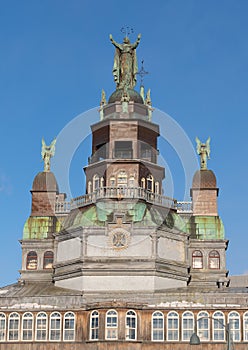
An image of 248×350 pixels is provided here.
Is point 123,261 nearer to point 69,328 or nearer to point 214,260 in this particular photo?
point 69,328

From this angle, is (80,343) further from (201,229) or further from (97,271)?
(201,229)

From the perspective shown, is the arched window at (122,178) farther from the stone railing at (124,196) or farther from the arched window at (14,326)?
the arched window at (14,326)

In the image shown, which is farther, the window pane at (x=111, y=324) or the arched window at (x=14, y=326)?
the arched window at (x=14, y=326)

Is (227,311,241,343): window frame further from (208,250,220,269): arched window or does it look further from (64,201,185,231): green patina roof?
(64,201,185,231): green patina roof

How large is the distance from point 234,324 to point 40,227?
104ft

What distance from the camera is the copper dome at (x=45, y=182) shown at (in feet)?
335

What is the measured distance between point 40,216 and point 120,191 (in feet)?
44.4

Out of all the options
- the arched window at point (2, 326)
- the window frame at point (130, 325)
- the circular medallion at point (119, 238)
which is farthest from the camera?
the circular medallion at point (119, 238)

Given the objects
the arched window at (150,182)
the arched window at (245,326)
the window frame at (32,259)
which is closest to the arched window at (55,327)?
the window frame at (32,259)

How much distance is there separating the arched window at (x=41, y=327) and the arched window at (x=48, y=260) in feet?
45.6

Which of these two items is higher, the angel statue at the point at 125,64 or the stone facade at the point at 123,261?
the angel statue at the point at 125,64

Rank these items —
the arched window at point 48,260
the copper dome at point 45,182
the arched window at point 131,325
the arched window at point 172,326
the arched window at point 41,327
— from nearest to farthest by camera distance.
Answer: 1. the arched window at point 131,325
2. the arched window at point 172,326
3. the arched window at point 41,327
4. the arched window at point 48,260
5. the copper dome at point 45,182

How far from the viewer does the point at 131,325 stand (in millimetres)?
80500

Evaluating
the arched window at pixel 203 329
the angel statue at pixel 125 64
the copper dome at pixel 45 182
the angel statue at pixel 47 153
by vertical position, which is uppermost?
the angel statue at pixel 125 64
